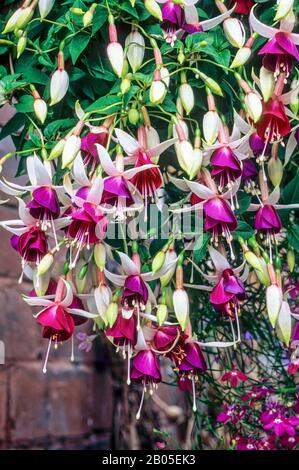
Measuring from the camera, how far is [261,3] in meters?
0.68

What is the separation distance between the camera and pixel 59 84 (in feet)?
2.03

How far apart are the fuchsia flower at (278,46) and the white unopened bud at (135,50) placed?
0.36 ft

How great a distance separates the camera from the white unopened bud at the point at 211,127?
59 cm

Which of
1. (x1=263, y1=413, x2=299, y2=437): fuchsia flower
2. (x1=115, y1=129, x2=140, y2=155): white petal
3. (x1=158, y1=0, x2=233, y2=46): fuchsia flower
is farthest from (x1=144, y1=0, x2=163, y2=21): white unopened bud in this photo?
(x1=263, y1=413, x2=299, y2=437): fuchsia flower

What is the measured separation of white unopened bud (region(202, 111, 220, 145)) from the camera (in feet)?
1.92

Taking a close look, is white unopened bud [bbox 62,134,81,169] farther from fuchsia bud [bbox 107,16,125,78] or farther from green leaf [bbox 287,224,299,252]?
green leaf [bbox 287,224,299,252]

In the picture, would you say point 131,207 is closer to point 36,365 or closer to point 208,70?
point 208,70

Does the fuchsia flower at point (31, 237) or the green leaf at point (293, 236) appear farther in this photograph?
the green leaf at point (293, 236)

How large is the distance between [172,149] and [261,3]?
18 centimetres

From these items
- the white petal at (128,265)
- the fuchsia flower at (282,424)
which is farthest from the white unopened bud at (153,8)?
the fuchsia flower at (282,424)

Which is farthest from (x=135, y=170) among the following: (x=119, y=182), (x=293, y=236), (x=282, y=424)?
(x=282, y=424)

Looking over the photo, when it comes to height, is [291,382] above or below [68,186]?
below

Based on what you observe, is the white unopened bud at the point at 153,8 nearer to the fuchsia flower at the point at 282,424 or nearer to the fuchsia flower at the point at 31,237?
the fuchsia flower at the point at 31,237

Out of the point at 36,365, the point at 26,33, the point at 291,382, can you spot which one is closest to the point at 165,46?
the point at 26,33
